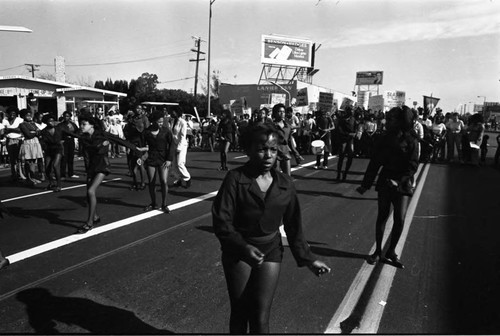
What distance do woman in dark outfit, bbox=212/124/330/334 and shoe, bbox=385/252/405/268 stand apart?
8.19ft

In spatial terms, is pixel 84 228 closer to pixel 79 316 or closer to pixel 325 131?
pixel 79 316

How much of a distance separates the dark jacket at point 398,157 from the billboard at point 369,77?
6203cm

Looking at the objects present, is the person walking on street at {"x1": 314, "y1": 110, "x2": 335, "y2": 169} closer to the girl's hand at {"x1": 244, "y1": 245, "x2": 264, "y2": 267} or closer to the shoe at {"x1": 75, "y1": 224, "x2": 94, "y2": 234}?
the shoe at {"x1": 75, "y1": 224, "x2": 94, "y2": 234}

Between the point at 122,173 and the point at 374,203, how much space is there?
25.0 feet

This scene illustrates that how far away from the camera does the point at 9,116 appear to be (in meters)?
10.5

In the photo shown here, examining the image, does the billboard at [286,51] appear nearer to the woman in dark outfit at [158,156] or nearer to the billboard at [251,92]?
the billboard at [251,92]

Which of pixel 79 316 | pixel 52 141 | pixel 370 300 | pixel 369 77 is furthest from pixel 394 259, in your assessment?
pixel 369 77

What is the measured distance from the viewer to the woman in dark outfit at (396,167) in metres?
4.53

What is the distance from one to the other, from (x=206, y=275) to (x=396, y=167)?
2.65 meters

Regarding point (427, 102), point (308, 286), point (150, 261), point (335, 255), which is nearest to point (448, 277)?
point (335, 255)

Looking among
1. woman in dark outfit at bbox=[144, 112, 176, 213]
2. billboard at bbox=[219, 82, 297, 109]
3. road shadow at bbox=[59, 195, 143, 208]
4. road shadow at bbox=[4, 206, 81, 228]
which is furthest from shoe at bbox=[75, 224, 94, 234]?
billboard at bbox=[219, 82, 297, 109]

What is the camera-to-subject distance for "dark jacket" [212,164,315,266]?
91.4 inches

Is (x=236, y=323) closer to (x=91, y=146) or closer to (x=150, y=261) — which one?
(x=150, y=261)

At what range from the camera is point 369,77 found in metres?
64.6
